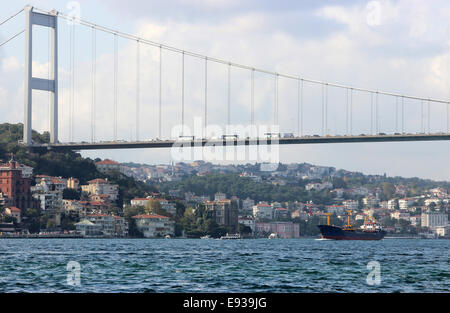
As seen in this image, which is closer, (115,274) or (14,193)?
(115,274)

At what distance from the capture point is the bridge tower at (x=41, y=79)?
77.4 meters

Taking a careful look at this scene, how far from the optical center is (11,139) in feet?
342

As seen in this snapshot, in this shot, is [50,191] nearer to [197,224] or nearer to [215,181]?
[197,224]

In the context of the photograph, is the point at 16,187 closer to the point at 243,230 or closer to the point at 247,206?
the point at 243,230

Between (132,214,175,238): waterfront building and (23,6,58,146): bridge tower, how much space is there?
27.4m

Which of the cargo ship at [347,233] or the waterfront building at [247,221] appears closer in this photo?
the cargo ship at [347,233]

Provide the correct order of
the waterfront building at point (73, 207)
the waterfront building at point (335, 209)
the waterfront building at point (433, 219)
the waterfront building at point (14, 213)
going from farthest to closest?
the waterfront building at point (335, 209) < the waterfront building at point (433, 219) < the waterfront building at point (73, 207) < the waterfront building at point (14, 213)

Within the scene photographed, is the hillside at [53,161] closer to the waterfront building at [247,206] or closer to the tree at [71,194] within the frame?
the tree at [71,194]

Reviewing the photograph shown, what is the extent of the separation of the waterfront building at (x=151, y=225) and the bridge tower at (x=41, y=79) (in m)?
27.4

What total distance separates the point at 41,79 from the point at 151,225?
34613mm

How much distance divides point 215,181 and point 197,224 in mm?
69061

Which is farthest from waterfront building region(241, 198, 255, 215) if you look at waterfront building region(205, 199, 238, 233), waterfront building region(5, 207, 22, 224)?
waterfront building region(5, 207, 22, 224)

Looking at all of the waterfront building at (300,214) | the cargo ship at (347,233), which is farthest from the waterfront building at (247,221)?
the cargo ship at (347,233)
